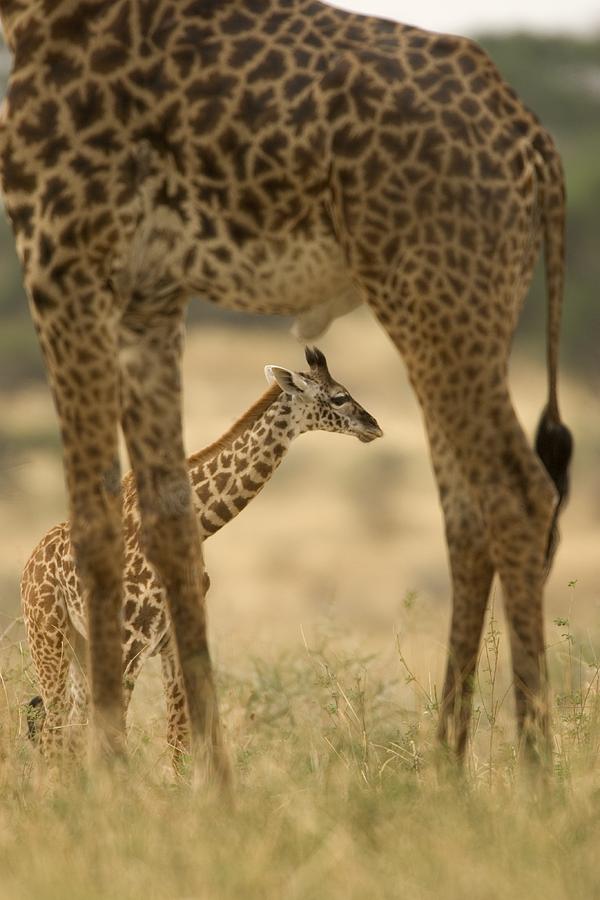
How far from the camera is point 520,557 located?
4371 mm

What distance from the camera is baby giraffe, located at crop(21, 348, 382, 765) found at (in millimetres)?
6586

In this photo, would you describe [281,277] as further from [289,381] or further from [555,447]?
[289,381]

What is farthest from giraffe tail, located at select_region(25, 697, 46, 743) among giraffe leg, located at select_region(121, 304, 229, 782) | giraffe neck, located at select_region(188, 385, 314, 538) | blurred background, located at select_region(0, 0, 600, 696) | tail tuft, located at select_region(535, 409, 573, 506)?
blurred background, located at select_region(0, 0, 600, 696)

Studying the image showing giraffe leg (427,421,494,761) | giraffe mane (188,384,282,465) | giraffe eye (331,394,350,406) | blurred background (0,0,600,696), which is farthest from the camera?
blurred background (0,0,600,696)

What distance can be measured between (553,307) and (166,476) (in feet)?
4.08

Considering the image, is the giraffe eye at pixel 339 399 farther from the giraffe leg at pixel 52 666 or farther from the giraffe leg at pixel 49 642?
the giraffe leg at pixel 52 666

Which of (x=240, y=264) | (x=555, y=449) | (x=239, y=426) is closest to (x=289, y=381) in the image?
(x=239, y=426)

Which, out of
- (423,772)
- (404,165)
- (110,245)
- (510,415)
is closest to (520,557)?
(510,415)

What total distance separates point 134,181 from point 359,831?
72.6 inches

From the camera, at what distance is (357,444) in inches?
1030

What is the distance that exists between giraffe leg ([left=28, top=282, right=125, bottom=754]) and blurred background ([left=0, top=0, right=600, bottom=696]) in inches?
468

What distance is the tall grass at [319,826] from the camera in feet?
12.0

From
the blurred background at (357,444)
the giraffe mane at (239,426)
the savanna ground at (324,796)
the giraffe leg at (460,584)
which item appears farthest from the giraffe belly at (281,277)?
the blurred background at (357,444)

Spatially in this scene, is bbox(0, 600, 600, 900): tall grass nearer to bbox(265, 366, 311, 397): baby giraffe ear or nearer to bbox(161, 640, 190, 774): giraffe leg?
bbox(161, 640, 190, 774): giraffe leg
